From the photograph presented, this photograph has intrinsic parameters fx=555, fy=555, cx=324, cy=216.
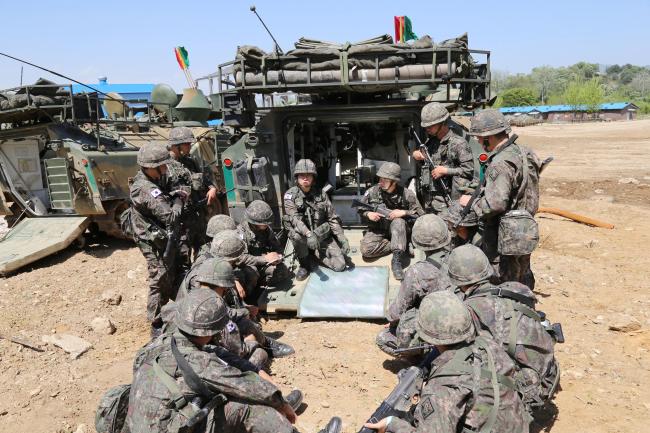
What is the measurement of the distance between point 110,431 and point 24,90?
7.37m

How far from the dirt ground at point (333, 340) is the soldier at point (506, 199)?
3.30 feet

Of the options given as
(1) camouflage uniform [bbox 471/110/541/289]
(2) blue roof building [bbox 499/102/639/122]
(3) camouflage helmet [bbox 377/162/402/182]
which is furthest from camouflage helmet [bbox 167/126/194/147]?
(2) blue roof building [bbox 499/102/639/122]

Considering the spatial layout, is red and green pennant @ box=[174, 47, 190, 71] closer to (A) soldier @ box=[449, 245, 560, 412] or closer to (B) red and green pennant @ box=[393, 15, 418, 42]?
(B) red and green pennant @ box=[393, 15, 418, 42]

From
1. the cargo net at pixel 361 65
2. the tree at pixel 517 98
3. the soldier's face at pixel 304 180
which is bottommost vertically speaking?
the soldier's face at pixel 304 180

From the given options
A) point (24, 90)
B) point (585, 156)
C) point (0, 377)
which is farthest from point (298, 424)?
point (585, 156)

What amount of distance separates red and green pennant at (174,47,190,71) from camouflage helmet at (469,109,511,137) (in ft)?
36.5

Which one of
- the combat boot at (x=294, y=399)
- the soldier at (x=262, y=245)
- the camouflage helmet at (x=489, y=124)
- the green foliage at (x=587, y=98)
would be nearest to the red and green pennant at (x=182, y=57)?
the soldier at (x=262, y=245)

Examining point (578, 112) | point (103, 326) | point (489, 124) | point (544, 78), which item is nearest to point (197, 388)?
point (489, 124)

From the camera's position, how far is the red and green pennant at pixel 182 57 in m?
14.2

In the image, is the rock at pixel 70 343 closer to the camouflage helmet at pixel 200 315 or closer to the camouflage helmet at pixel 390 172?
the camouflage helmet at pixel 200 315

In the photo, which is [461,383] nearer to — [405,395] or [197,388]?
[405,395]

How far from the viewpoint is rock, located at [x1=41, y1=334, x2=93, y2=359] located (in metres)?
5.44

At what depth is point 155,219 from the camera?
5.79 metres

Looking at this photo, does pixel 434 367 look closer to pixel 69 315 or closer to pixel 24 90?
pixel 69 315
